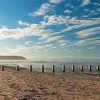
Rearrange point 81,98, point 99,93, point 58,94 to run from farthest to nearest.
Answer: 1. point 99,93
2. point 58,94
3. point 81,98

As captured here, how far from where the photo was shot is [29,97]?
39.1 feet

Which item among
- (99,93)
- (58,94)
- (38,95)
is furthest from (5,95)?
(99,93)

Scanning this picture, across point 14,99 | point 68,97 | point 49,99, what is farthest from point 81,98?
point 14,99

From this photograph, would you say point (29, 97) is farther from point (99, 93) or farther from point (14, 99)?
point (99, 93)

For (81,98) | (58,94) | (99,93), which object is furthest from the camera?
(99,93)

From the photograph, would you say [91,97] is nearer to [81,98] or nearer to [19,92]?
[81,98]

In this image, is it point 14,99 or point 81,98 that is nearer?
point 14,99

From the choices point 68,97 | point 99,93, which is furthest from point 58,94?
point 99,93

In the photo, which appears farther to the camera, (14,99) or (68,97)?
(68,97)

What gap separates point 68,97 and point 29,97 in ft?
7.60

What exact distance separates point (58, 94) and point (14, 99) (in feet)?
10.1

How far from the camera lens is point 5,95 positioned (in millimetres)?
11953

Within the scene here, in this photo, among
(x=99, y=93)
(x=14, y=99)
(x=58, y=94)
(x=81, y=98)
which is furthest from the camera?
(x=99, y=93)

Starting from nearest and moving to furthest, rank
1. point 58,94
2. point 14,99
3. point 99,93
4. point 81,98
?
point 14,99 → point 81,98 → point 58,94 → point 99,93
